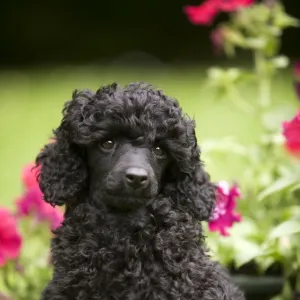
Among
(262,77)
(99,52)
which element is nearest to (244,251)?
(262,77)

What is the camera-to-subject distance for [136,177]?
3.06 m

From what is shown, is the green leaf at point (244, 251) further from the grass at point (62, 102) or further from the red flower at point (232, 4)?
the grass at point (62, 102)

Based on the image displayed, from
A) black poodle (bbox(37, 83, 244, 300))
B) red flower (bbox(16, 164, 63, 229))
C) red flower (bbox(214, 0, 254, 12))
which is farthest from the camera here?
red flower (bbox(214, 0, 254, 12))

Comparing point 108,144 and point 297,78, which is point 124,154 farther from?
point 297,78

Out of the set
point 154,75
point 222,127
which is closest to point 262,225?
point 222,127

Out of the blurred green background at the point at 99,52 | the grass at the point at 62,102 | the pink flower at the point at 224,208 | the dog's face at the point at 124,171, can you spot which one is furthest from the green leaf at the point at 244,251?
the blurred green background at the point at 99,52

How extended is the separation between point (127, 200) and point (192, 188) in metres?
0.37

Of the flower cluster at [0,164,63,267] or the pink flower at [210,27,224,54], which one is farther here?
Answer: the pink flower at [210,27,224,54]

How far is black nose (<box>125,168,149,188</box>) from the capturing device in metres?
3.06

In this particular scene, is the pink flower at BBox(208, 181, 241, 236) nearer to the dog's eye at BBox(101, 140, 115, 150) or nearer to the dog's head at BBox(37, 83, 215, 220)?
the dog's head at BBox(37, 83, 215, 220)

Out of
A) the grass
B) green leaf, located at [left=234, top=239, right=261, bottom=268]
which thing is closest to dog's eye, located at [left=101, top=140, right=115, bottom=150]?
green leaf, located at [left=234, top=239, right=261, bottom=268]

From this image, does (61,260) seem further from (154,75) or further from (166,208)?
(154,75)

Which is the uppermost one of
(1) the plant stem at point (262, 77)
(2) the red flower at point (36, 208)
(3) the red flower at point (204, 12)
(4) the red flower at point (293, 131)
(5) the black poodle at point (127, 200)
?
(3) the red flower at point (204, 12)

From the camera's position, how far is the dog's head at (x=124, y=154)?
3146 mm
